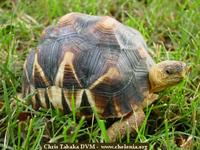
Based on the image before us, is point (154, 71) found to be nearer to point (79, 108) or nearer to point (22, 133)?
point (79, 108)

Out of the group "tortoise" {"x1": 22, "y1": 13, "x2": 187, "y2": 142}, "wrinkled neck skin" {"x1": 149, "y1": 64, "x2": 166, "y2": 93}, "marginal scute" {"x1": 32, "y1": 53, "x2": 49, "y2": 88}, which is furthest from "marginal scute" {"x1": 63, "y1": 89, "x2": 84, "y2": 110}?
"wrinkled neck skin" {"x1": 149, "y1": 64, "x2": 166, "y2": 93}

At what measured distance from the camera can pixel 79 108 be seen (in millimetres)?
2449

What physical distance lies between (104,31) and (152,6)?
142 centimetres

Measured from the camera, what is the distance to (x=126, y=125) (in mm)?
2395

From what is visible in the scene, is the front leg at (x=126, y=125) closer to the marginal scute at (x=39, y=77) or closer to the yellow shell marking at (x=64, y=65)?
the yellow shell marking at (x=64, y=65)

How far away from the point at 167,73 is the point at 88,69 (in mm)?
447

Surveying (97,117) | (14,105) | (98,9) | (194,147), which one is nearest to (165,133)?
(194,147)

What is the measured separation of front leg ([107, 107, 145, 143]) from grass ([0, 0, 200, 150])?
0.04 metres

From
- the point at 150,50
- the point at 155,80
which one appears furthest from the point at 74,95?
the point at 150,50

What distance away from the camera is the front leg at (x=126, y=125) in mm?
2385

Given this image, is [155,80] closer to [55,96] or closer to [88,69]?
[88,69]

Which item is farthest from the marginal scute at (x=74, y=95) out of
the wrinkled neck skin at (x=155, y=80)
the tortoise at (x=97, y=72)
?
the wrinkled neck skin at (x=155, y=80)

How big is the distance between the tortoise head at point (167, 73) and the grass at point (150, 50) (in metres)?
0.14

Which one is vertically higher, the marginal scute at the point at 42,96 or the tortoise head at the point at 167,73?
the tortoise head at the point at 167,73
